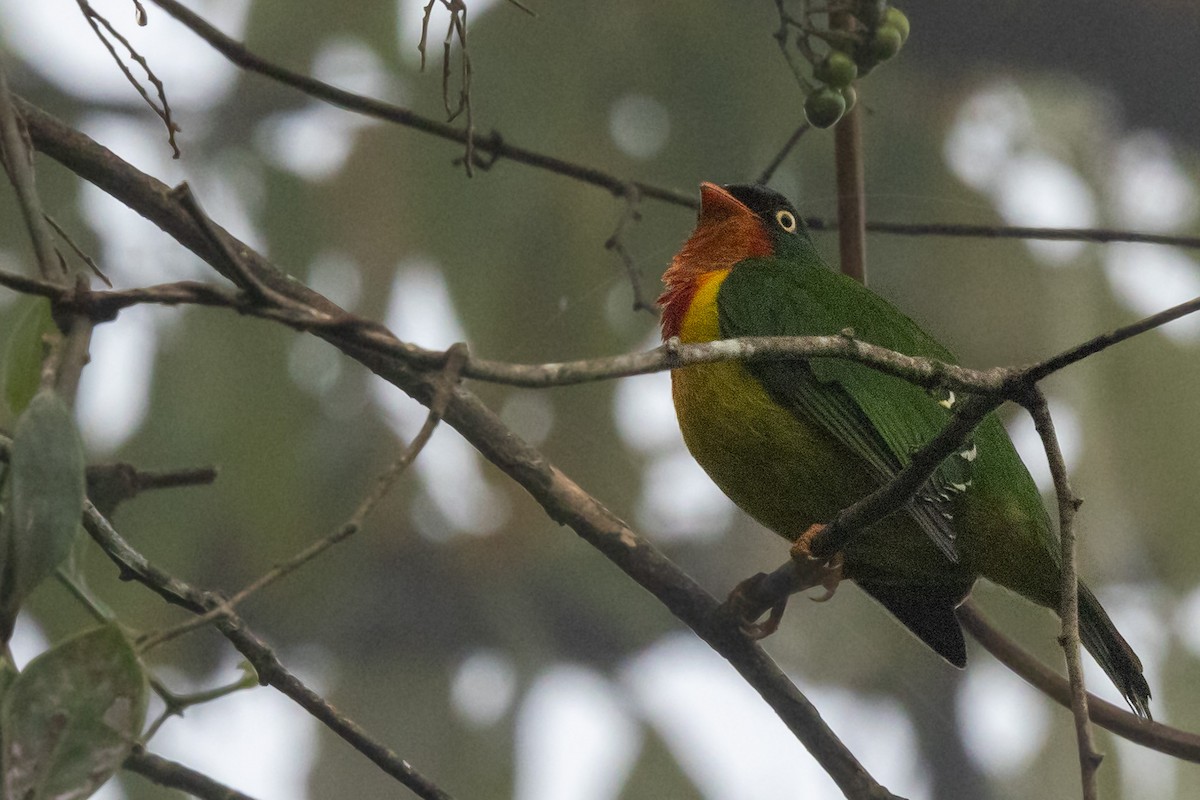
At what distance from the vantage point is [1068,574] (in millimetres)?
1542

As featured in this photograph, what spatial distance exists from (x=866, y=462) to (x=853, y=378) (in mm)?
179

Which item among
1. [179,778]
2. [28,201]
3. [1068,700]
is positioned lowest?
[179,778]

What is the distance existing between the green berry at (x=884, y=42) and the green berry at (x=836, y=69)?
4 cm

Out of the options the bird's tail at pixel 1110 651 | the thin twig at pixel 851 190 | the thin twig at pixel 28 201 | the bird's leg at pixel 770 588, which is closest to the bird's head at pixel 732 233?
the thin twig at pixel 851 190

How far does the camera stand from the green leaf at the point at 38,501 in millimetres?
1023

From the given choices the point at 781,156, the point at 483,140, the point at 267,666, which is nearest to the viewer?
the point at 267,666

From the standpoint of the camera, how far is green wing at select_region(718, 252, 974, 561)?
99.2 inches

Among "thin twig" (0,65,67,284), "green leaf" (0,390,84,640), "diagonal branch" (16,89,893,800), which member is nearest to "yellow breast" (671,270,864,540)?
"diagonal branch" (16,89,893,800)

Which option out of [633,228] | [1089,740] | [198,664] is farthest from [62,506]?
[198,664]

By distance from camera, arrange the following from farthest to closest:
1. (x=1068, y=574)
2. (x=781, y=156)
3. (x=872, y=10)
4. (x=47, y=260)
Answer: (x=781, y=156) → (x=872, y=10) → (x=1068, y=574) → (x=47, y=260)

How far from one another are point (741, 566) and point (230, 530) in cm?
221

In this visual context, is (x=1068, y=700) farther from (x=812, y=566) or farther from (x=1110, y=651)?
(x=812, y=566)

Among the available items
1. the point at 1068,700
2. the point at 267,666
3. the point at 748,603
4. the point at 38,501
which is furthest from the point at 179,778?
the point at 1068,700

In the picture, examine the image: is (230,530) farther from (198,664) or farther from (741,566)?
(741,566)
